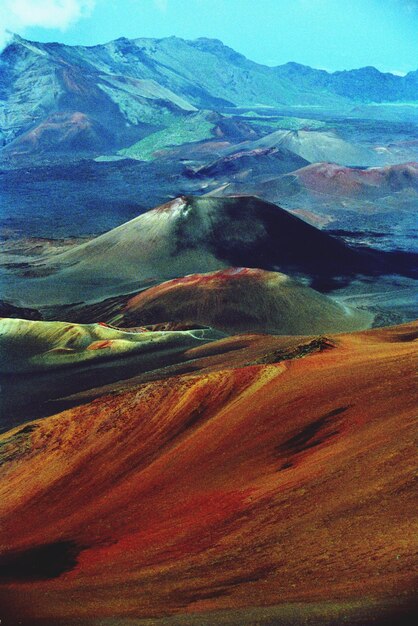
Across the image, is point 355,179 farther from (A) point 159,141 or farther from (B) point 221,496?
(B) point 221,496

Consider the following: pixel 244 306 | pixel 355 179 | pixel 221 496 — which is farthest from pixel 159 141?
pixel 221 496

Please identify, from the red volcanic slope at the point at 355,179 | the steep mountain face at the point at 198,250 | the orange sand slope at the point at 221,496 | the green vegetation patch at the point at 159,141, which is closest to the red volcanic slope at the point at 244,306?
the steep mountain face at the point at 198,250

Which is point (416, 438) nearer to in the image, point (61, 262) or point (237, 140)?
point (61, 262)

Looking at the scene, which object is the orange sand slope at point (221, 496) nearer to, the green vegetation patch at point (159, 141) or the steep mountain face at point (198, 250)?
the steep mountain face at point (198, 250)

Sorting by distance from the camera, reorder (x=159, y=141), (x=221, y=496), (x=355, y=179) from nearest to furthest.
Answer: (x=221, y=496) < (x=355, y=179) < (x=159, y=141)

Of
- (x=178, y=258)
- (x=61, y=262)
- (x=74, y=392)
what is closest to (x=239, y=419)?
(x=74, y=392)
